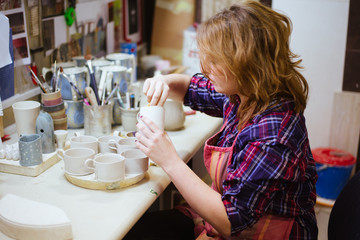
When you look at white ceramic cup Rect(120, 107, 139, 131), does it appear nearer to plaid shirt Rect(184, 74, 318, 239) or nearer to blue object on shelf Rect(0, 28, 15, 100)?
blue object on shelf Rect(0, 28, 15, 100)

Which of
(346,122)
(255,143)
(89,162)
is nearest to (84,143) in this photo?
(89,162)

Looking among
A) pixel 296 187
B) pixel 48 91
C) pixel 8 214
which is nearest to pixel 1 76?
pixel 48 91

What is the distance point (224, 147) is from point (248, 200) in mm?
258

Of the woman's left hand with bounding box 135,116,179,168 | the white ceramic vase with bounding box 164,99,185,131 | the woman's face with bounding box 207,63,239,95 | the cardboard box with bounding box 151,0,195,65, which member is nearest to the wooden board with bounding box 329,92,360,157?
the cardboard box with bounding box 151,0,195,65

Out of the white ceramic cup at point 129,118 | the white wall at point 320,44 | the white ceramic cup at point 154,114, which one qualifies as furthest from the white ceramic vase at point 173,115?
the white wall at point 320,44

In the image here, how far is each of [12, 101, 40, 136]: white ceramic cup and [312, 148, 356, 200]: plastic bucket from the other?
170 cm

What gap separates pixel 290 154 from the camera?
1.08m

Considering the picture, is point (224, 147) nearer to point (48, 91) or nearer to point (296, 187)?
point (296, 187)

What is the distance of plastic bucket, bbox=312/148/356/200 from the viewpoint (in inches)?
98.3

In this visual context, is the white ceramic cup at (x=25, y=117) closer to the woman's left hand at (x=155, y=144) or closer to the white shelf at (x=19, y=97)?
the white shelf at (x=19, y=97)

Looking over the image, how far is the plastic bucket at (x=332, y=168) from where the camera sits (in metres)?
2.50

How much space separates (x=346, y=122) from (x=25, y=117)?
6.20ft

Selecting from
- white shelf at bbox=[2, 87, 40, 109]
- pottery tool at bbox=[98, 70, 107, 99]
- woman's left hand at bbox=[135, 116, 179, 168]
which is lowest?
woman's left hand at bbox=[135, 116, 179, 168]

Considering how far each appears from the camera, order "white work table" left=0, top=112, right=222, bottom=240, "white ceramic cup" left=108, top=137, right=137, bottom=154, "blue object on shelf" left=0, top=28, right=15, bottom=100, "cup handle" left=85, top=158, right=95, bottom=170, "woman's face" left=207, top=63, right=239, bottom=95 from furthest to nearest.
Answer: "blue object on shelf" left=0, top=28, right=15, bottom=100 < "white ceramic cup" left=108, top=137, right=137, bottom=154 < "cup handle" left=85, top=158, right=95, bottom=170 < "woman's face" left=207, top=63, right=239, bottom=95 < "white work table" left=0, top=112, right=222, bottom=240
